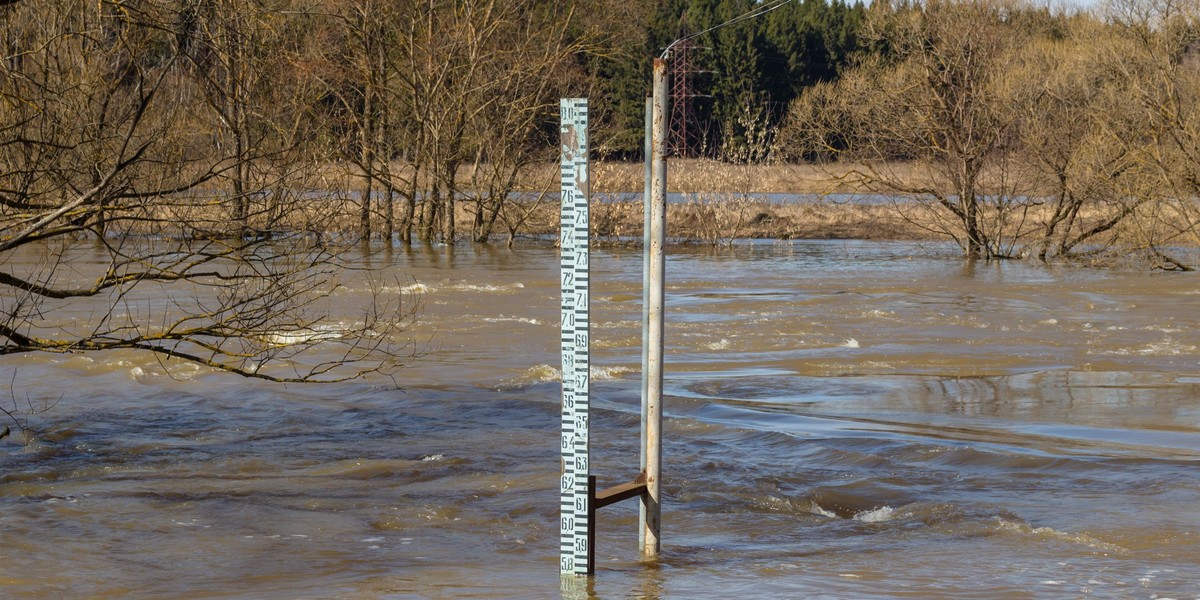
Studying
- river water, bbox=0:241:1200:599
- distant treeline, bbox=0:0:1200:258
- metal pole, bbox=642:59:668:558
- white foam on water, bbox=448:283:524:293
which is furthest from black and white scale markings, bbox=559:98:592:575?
white foam on water, bbox=448:283:524:293

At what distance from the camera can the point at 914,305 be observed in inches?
867

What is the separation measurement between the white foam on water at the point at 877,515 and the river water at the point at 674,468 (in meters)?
0.03

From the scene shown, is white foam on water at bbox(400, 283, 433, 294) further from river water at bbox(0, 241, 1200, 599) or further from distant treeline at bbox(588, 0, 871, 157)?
distant treeline at bbox(588, 0, 871, 157)

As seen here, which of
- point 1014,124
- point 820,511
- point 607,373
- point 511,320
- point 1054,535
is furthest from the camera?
point 1014,124

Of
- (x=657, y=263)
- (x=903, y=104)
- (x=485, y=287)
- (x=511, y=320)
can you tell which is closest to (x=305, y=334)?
(x=657, y=263)

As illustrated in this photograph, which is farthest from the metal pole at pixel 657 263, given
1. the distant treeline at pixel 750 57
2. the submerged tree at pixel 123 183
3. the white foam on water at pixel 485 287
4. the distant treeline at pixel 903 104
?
the distant treeline at pixel 750 57

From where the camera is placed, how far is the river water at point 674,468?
7.47m

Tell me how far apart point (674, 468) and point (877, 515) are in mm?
1896

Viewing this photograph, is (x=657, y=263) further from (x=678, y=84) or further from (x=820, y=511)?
(x=678, y=84)

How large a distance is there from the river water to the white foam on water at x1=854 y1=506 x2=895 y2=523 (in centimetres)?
3

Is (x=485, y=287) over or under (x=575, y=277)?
under

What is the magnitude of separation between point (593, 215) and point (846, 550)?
27.6 m

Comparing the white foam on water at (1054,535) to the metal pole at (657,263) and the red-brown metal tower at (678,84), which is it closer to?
the metal pole at (657,263)

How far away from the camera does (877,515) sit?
903cm
